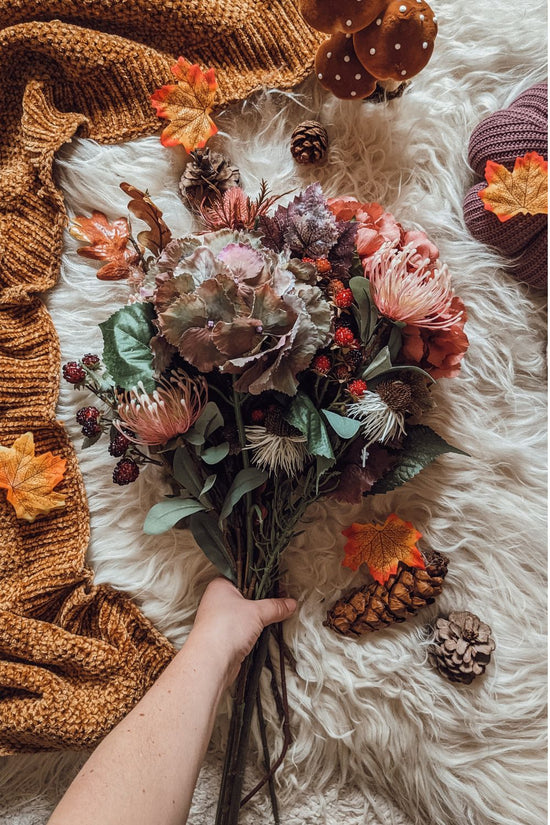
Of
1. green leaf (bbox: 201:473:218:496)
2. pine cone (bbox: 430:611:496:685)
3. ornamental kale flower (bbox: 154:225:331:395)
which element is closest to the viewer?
ornamental kale flower (bbox: 154:225:331:395)

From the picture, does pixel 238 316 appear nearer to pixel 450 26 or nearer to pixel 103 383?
pixel 103 383

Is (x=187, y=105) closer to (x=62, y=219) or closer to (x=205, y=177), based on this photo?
(x=205, y=177)

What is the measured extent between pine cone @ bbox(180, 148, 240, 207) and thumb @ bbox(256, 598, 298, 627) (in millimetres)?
567

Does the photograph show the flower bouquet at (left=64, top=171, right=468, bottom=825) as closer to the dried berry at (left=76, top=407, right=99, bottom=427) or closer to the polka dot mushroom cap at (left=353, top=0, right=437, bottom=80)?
the dried berry at (left=76, top=407, right=99, bottom=427)

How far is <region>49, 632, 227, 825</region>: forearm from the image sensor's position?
2.02ft

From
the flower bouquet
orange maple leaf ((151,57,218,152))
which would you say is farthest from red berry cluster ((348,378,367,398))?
orange maple leaf ((151,57,218,152))

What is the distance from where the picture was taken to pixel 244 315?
61 cm

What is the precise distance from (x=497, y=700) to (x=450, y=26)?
0.97 metres

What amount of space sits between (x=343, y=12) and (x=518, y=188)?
307mm

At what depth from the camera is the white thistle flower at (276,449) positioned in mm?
698

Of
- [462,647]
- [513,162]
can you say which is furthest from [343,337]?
[462,647]

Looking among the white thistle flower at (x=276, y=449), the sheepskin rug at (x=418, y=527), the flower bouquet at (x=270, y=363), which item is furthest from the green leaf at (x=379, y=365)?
the sheepskin rug at (x=418, y=527)

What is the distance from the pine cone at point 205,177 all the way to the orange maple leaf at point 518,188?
0.36 meters

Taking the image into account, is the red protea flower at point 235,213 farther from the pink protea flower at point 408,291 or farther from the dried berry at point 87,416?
the dried berry at point 87,416
